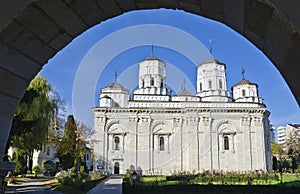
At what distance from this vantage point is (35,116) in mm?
19453

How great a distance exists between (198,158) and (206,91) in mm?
10741

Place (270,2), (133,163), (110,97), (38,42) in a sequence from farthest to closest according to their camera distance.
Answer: (110,97) → (133,163) → (38,42) → (270,2)

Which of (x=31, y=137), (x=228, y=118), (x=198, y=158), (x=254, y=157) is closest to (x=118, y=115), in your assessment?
(x=198, y=158)

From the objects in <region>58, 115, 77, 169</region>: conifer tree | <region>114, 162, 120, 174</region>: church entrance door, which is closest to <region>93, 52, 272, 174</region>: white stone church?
<region>114, 162, 120, 174</region>: church entrance door

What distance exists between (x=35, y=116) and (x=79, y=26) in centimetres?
1776

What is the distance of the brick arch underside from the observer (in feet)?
6.64

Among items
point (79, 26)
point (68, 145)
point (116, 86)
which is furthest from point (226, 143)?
point (79, 26)

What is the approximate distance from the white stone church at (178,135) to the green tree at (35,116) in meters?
16.4

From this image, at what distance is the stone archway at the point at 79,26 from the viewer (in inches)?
79.6

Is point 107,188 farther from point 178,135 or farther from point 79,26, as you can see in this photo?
point 178,135

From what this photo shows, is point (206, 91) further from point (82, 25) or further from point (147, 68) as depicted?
point (82, 25)

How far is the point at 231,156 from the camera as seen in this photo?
4078 cm

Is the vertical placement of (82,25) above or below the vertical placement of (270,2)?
above

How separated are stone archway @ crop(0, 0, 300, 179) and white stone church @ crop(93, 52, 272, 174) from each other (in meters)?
37.3
